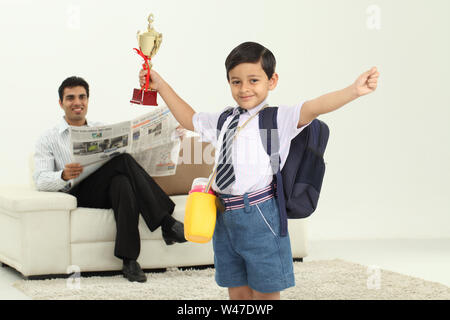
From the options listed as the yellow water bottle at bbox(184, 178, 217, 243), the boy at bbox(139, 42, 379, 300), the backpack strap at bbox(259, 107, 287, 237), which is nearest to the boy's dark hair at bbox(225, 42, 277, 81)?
the boy at bbox(139, 42, 379, 300)

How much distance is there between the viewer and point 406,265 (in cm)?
315

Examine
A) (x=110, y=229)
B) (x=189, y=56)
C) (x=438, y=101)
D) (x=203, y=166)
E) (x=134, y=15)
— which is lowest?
(x=110, y=229)

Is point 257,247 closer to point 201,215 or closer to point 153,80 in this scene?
point 201,215

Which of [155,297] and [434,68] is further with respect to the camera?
[434,68]

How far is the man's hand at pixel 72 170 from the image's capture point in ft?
8.86

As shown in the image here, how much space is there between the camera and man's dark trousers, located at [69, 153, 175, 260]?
271cm

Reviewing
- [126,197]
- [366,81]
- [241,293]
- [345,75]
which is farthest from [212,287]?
[345,75]

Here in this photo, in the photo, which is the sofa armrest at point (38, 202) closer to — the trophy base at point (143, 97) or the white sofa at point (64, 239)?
the white sofa at point (64, 239)

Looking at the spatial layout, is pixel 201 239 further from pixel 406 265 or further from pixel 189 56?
pixel 189 56

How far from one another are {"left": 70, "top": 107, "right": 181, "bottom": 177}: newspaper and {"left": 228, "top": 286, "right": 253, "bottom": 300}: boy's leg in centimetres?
115

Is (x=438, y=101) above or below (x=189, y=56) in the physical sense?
below
